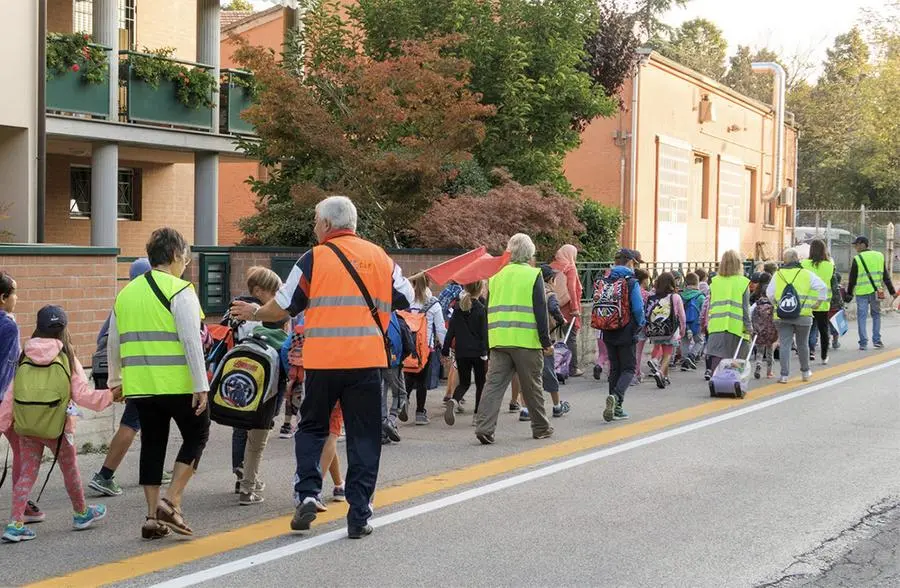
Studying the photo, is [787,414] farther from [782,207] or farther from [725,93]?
[782,207]

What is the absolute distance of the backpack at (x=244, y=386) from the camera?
7.56 meters

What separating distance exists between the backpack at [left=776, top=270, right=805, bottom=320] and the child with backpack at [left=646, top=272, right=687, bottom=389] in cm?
135

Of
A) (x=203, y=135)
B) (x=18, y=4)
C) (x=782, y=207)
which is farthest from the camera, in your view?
(x=782, y=207)

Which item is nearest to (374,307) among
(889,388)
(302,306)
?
(302,306)

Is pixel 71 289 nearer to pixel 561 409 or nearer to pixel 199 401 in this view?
pixel 199 401

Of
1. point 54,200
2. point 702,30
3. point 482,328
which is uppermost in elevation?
point 702,30

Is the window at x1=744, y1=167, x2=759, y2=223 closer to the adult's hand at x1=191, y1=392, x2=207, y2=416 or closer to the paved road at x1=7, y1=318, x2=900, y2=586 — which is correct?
the paved road at x1=7, y1=318, x2=900, y2=586

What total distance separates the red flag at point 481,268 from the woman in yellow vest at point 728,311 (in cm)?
443

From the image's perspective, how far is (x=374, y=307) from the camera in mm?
7055

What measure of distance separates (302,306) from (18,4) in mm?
9775

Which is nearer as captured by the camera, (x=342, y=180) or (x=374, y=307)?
(x=374, y=307)

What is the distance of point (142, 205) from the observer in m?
24.2

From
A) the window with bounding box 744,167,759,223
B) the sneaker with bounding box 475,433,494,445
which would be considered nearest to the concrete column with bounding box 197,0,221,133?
the sneaker with bounding box 475,433,494,445

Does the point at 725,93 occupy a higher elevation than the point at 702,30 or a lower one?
lower
